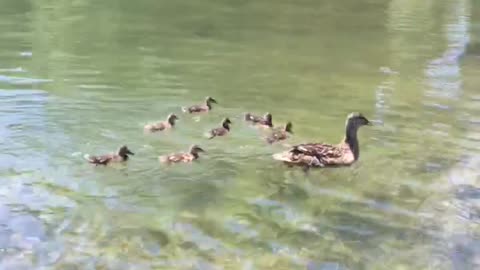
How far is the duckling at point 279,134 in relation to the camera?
436 inches

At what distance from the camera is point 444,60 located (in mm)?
17344

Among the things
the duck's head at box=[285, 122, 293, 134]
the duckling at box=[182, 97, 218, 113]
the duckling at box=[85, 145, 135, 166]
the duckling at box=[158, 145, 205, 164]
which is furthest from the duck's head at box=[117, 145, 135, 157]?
the duck's head at box=[285, 122, 293, 134]

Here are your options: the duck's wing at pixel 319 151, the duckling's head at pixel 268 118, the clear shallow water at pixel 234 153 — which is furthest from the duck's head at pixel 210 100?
the duck's wing at pixel 319 151

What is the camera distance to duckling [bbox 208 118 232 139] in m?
11.2

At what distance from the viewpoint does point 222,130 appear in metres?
11.4

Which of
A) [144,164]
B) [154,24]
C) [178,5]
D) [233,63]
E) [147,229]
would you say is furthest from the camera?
[178,5]

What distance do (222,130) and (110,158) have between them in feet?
6.56

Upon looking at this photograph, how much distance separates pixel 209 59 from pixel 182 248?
9372 millimetres

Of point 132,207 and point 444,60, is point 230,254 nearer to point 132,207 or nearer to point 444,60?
point 132,207

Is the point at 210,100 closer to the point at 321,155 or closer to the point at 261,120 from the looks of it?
the point at 261,120

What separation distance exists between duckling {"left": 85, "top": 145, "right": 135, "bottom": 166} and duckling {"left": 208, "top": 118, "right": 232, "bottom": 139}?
4.69 feet

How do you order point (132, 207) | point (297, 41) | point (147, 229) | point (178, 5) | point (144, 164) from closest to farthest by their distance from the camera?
point (147, 229)
point (132, 207)
point (144, 164)
point (297, 41)
point (178, 5)

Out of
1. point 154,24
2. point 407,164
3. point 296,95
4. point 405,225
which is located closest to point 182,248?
point 405,225

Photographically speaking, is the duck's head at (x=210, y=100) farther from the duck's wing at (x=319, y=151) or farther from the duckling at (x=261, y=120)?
the duck's wing at (x=319, y=151)
